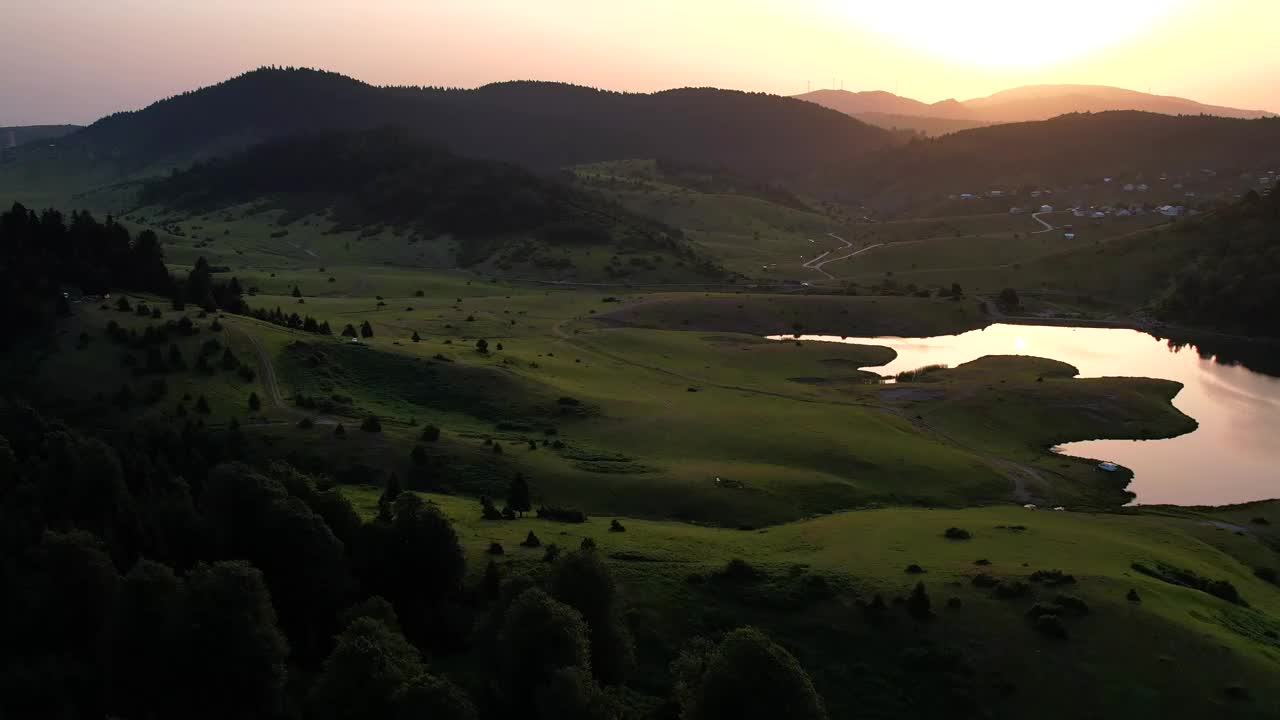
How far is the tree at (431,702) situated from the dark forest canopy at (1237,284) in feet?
592

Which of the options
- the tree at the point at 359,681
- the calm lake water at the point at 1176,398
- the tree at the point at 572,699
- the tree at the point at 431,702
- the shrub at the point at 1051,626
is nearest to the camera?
the tree at the point at 431,702

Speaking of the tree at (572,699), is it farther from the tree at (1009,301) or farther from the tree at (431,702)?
the tree at (1009,301)

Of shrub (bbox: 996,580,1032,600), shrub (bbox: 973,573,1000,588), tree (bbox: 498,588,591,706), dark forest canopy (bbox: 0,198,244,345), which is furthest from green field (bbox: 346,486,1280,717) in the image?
dark forest canopy (bbox: 0,198,244,345)

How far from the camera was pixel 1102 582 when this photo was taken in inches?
2034

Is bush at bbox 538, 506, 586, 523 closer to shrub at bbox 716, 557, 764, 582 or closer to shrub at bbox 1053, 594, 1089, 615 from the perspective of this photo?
shrub at bbox 716, 557, 764, 582

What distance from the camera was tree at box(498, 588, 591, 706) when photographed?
37.2m

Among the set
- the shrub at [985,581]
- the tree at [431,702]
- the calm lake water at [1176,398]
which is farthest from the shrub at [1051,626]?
the calm lake water at [1176,398]

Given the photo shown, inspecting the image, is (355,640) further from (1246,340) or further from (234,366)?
(1246,340)

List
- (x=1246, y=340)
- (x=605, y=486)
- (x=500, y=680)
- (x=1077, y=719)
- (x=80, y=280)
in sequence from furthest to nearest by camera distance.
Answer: (x=1246, y=340)
(x=80, y=280)
(x=605, y=486)
(x=1077, y=719)
(x=500, y=680)

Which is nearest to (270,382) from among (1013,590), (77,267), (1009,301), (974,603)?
(77,267)

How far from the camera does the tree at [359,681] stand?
1352 inches

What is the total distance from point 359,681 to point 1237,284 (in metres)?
189

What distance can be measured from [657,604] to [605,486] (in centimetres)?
2368

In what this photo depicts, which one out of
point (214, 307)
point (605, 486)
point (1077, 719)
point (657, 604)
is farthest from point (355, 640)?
point (214, 307)
